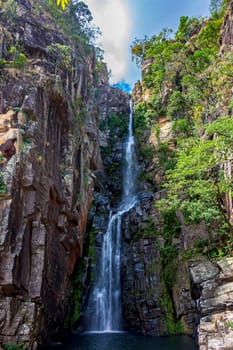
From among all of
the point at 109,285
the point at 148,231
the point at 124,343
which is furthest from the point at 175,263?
the point at 124,343

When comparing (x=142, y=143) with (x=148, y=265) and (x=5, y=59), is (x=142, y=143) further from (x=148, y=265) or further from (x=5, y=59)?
(x=5, y=59)

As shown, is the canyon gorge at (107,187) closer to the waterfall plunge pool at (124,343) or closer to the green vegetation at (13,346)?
the green vegetation at (13,346)

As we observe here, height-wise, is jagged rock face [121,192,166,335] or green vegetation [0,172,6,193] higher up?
green vegetation [0,172,6,193]

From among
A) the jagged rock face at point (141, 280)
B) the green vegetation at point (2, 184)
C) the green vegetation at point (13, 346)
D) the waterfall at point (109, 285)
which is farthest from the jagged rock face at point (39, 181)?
the jagged rock face at point (141, 280)

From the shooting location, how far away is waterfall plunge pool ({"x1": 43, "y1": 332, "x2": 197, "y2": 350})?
51.7ft

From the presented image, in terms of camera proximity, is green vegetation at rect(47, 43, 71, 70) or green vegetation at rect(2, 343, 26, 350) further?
green vegetation at rect(47, 43, 71, 70)

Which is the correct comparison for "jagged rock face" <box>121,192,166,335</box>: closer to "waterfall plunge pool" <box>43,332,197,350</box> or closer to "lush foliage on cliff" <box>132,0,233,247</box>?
"waterfall plunge pool" <box>43,332,197,350</box>

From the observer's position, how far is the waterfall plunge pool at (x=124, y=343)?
15.8 meters

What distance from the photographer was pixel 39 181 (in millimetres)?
16078

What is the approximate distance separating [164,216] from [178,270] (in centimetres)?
436

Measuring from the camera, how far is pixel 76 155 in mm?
22531

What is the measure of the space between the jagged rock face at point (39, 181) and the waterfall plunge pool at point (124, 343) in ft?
4.73

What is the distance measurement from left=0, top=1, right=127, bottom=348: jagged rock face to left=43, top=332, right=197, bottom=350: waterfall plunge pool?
144 centimetres

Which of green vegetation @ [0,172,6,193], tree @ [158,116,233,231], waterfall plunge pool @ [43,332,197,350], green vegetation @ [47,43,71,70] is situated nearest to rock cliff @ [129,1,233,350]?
waterfall plunge pool @ [43,332,197,350]
